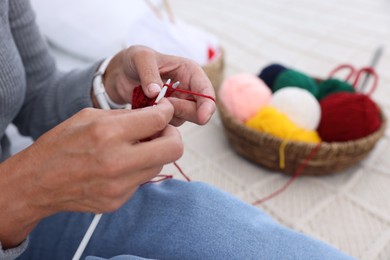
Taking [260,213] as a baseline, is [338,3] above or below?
above

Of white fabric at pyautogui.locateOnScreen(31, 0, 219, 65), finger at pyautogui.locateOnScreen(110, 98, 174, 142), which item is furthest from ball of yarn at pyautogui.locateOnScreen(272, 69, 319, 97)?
finger at pyautogui.locateOnScreen(110, 98, 174, 142)

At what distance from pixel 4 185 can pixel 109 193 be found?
0.42ft

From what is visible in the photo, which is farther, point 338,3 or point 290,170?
point 338,3

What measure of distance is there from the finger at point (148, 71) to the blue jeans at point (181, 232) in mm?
155

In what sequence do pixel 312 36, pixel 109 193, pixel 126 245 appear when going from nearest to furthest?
pixel 109 193
pixel 126 245
pixel 312 36

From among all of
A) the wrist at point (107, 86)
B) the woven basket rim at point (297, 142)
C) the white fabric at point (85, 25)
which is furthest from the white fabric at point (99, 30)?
the wrist at point (107, 86)

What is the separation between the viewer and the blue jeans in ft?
1.42

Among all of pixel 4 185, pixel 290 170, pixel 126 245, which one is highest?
pixel 4 185

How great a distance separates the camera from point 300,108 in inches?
36.9

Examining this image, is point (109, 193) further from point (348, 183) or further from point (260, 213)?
point (348, 183)

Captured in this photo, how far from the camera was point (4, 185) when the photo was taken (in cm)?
36

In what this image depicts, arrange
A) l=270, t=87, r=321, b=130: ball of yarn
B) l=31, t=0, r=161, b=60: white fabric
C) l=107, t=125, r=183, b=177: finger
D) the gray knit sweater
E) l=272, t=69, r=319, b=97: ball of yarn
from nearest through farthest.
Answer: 1. l=107, t=125, r=183, b=177: finger
2. the gray knit sweater
3. l=270, t=87, r=321, b=130: ball of yarn
4. l=272, t=69, r=319, b=97: ball of yarn
5. l=31, t=0, r=161, b=60: white fabric

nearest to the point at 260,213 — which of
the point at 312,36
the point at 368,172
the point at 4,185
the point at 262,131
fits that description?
the point at 4,185

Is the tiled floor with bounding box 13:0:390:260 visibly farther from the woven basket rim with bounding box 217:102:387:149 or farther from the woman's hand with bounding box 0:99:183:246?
the woman's hand with bounding box 0:99:183:246
